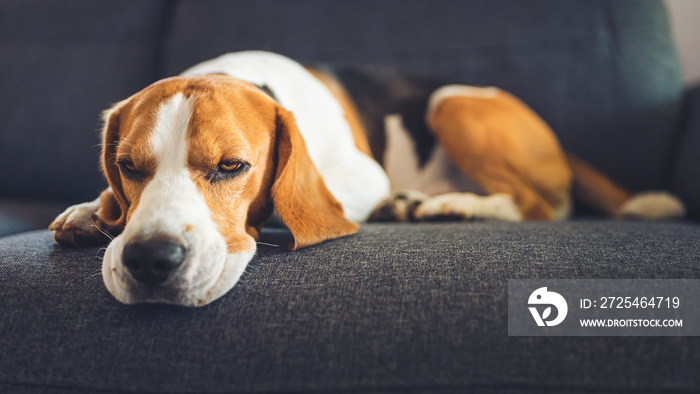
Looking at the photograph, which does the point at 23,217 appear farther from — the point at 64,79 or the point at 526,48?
the point at 526,48

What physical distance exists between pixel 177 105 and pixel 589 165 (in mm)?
1929

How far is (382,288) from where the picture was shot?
0.97 meters

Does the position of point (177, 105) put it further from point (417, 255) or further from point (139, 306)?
point (417, 255)

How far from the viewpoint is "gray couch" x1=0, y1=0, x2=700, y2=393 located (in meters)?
→ 0.83

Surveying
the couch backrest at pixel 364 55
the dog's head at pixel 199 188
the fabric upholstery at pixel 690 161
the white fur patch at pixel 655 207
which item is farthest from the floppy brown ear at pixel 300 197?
the fabric upholstery at pixel 690 161

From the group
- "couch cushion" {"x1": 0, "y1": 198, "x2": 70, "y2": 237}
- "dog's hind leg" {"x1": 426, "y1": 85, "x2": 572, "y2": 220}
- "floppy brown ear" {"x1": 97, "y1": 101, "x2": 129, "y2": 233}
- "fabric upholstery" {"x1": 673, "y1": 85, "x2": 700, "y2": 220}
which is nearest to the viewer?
"floppy brown ear" {"x1": 97, "y1": 101, "x2": 129, "y2": 233}

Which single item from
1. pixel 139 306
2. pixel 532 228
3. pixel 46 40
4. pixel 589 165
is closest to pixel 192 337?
pixel 139 306

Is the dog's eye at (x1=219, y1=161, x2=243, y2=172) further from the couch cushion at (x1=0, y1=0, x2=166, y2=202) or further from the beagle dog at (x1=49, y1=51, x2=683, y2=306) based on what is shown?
the couch cushion at (x1=0, y1=0, x2=166, y2=202)

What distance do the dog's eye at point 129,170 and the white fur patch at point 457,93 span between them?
146cm

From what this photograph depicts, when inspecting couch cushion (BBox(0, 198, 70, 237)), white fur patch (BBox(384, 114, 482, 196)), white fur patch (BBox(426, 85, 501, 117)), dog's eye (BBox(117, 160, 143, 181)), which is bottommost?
couch cushion (BBox(0, 198, 70, 237))

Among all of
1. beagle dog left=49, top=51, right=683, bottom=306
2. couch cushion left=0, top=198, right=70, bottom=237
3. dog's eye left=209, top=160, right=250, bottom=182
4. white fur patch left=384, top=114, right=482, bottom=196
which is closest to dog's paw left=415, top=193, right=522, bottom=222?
beagle dog left=49, top=51, right=683, bottom=306

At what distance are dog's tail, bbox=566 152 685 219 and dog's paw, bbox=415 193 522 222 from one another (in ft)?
1.55

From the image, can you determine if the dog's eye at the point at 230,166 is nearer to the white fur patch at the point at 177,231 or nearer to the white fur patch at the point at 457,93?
the white fur patch at the point at 177,231

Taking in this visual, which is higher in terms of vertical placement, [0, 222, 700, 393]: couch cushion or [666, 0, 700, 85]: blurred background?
[666, 0, 700, 85]: blurred background
